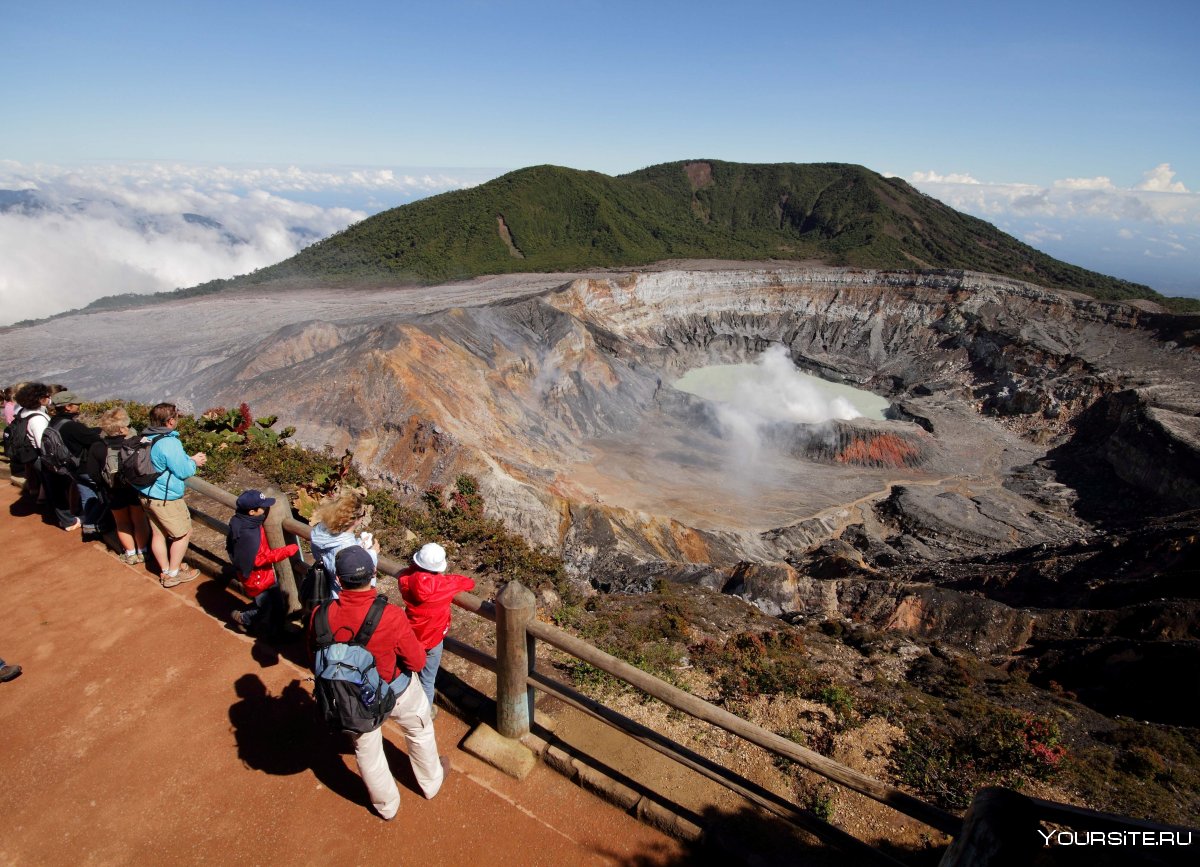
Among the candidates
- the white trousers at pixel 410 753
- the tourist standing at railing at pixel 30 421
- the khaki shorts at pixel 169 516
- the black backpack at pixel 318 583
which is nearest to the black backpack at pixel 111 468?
the khaki shorts at pixel 169 516

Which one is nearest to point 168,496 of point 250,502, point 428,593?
point 250,502

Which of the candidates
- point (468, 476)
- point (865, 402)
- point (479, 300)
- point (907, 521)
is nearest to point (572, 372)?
point (479, 300)

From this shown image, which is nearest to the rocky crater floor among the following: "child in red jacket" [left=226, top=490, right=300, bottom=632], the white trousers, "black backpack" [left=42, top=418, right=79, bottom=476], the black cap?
"child in red jacket" [left=226, top=490, right=300, bottom=632]

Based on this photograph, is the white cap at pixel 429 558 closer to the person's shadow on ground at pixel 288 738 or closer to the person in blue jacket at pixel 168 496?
the person's shadow on ground at pixel 288 738

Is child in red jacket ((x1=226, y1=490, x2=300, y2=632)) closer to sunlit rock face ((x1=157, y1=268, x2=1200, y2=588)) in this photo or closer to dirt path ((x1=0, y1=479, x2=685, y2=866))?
dirt path ((x1=0, y1=479, x2=685, y2=866))

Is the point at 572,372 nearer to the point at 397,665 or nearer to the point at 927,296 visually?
the point at 397,665

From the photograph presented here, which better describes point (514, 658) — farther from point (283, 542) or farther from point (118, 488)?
point (118, 488)

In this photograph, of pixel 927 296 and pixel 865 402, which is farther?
pixel 927 296
